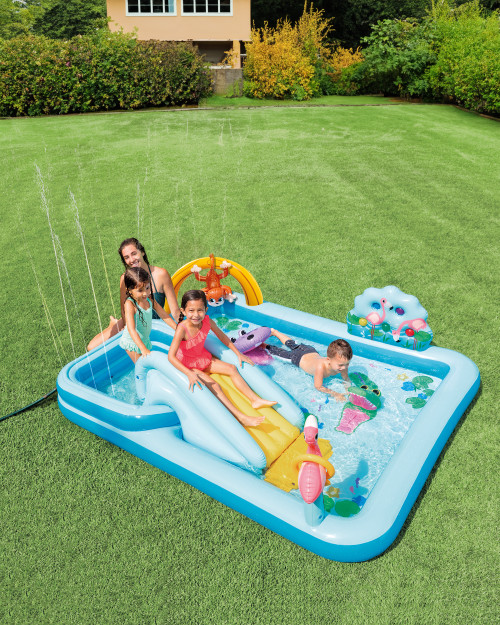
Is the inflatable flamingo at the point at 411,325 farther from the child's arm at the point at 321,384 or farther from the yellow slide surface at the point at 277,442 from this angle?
the yellow slide surface at the point at 277,442

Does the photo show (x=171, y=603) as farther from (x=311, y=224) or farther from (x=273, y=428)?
(x=311, y=224)

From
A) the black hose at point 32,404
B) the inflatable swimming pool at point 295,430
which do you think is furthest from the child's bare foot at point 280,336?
the black hose at point 32,404

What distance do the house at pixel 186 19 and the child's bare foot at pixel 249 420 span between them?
21.7m

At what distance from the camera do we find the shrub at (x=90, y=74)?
1638 centimetres

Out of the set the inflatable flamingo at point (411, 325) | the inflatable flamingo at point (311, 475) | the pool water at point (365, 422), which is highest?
the inflatable flamingo at point (311, 475)

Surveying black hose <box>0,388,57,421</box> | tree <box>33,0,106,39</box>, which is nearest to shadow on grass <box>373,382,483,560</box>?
black hose <box>0,388,57,421</box>

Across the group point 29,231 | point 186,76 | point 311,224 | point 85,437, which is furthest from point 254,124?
point 85,437

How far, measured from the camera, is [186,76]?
1758cm

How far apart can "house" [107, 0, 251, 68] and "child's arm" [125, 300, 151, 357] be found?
2102 centimetres

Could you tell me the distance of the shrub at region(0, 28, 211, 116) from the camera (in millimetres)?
16375

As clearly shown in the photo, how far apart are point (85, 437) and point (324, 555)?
2094 millimetres

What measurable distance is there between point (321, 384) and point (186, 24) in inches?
908

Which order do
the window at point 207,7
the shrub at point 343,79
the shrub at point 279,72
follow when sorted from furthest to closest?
the window at point 207,7 → the shrub at point 343,79 → the shrub at point 279,72

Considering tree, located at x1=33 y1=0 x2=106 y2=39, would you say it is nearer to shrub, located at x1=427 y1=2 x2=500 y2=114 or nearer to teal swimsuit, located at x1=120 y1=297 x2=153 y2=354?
shrub, located at x1=427 y1=2 x2=500 y2=114
